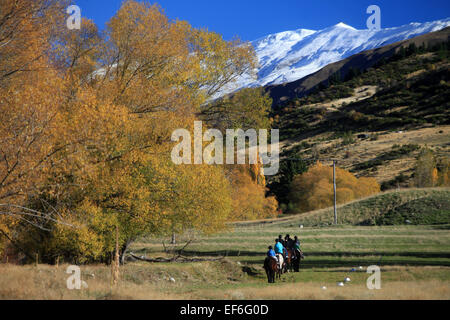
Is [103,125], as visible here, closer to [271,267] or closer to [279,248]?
[271,267]

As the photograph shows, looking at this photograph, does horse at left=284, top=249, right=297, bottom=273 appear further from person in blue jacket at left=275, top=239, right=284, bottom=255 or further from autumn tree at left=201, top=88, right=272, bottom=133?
→ autumn tree at left=201, top=88, right=272, bottom=133

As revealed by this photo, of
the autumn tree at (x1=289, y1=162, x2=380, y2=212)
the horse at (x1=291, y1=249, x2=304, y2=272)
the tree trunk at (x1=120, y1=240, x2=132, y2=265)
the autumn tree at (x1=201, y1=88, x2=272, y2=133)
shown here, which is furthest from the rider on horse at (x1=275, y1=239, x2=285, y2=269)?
the autumn tree at (x1=289, y1=162, x2=380, y2=212)

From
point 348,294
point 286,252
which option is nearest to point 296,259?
point 286,252

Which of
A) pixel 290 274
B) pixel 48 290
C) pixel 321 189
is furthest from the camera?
pixel 321 189

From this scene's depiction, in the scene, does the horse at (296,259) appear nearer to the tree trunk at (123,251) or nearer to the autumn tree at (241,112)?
the autumn tree at (241,112)

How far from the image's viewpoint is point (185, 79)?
3128 cm

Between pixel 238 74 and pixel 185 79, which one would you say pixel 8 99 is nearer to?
pixel 185 79

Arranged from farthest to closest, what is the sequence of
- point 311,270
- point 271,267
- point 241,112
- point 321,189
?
point 321,189, point 241,112, point 311,270, point 271,267

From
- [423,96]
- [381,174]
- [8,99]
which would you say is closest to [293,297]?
[8,99]

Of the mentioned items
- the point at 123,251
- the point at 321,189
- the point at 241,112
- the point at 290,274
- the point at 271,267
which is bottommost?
the point at 290,274

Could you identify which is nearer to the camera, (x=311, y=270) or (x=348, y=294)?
(x=348, y=294)

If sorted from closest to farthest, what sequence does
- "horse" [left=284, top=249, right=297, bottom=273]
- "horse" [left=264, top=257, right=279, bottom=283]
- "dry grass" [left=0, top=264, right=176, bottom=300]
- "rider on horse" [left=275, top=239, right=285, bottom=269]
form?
"dry grass" [left=0, top=264, right=176, bottom=300], "horse" [left=264, top=257, right=279, bottom=283], "rider on horse" [left=275, top=239, right=285, bottom=269], "horse" [left=284, top=249, right=297, bottom=273]

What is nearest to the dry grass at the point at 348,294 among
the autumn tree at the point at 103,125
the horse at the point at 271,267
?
the horse at the point at 271,267

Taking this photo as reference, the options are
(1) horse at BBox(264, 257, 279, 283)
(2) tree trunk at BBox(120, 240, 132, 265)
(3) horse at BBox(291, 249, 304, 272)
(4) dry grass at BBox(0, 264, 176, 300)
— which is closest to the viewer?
(4) dry grass at BBox(0, 264, 176, 300)
